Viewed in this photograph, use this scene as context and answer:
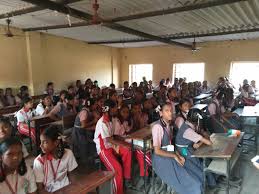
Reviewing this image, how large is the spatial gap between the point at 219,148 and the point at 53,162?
1.89 m

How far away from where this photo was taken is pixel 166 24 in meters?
5.70

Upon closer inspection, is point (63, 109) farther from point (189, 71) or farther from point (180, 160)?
point (189, 71)

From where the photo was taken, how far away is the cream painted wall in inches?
346

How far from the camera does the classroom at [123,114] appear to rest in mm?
2055

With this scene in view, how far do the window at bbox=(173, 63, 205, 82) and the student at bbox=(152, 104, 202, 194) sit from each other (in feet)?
25.9

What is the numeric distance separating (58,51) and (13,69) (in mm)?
1873

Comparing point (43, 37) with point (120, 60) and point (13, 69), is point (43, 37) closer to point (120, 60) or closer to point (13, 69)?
point (13, 69)

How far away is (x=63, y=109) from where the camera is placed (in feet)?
Result: 15.4

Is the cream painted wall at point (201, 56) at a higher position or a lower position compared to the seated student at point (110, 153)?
higher

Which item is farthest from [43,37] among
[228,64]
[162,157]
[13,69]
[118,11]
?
[228,64]

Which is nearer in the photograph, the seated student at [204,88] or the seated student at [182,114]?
the seated student at [182,114]

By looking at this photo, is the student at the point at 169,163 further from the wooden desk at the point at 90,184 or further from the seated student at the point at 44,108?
the seated student at the point at 44,108

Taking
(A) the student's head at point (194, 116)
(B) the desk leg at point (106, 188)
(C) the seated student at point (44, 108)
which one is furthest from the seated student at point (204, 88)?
(B) the desk leg at point (106, 188)

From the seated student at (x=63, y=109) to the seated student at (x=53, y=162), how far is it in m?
2.53
